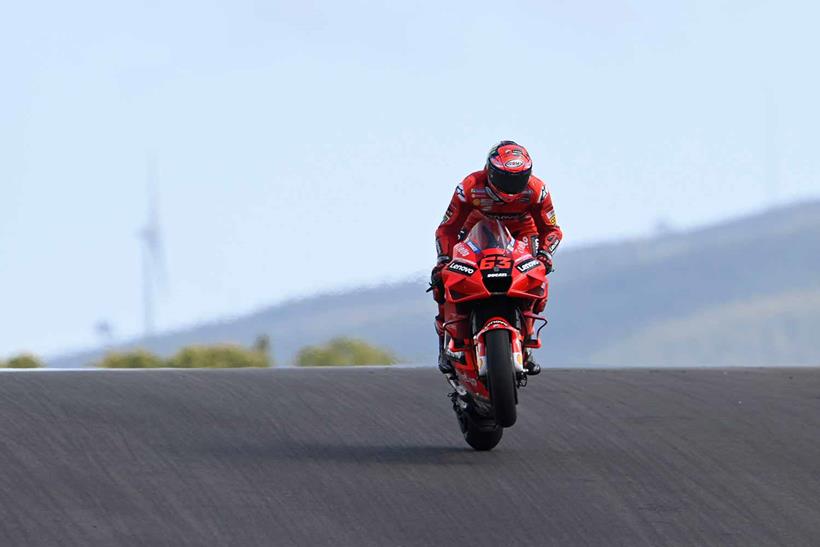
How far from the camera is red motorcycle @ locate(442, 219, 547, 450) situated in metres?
11.0

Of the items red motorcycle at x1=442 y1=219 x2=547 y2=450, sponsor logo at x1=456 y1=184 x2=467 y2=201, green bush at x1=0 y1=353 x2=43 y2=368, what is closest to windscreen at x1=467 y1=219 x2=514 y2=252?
red motorcycle at x1=442 y1=219 x2=547 y2=450

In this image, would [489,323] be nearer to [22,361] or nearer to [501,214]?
[501,214]

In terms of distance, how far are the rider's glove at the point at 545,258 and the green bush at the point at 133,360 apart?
22606 mm

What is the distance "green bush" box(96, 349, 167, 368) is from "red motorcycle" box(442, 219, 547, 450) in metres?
22.8

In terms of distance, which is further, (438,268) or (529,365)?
(438,268)

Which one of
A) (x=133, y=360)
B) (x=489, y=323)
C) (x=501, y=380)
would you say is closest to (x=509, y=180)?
(x=489, y=323)

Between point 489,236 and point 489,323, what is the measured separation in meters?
0.77

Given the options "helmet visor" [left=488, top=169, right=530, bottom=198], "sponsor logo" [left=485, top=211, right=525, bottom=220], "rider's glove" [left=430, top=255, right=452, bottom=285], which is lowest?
"rider's glove" [left=430, top=255, right=452, bottom=285]

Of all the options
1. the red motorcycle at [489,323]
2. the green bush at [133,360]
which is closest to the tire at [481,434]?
the red motorcycle at [489,323]

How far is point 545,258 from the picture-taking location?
1199 centimetres

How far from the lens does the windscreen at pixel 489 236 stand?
11672 mm

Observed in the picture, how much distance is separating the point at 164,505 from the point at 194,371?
6.40 m

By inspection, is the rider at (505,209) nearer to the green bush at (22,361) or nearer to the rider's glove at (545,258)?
the rider's glove at (545,258)

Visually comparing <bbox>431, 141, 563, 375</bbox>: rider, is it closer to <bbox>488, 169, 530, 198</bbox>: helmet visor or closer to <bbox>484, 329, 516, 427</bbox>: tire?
<bbox>488, 169, 530, 198</bbox>: helmet visor
